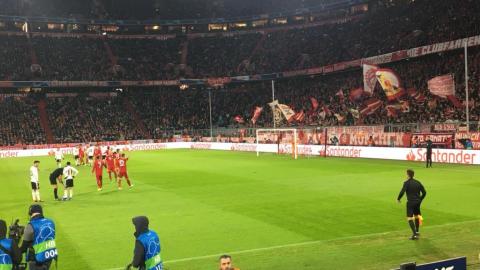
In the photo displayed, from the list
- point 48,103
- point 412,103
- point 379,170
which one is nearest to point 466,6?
point 412,103

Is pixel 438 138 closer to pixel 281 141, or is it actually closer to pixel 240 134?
pixel 281 141

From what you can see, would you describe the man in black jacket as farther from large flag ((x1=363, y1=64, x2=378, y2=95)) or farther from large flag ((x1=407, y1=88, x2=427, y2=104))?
large flag ((x1=407, y1=88, x2=427, y2=104))

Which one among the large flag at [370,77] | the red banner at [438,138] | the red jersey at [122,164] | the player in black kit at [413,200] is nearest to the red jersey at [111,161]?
the red jersey at [122,164]

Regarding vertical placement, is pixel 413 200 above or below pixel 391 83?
below

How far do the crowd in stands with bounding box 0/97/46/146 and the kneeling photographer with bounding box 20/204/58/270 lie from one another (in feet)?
199

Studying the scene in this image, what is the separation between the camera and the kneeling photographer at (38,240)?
28.6 ft

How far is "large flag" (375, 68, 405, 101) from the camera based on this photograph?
34.8 metres

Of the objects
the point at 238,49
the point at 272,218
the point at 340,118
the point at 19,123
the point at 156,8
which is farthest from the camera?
the point at 156,8

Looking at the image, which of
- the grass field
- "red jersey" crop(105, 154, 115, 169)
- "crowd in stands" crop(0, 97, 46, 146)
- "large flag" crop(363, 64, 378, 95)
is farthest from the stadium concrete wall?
"red jersey" crop(105, 154, 115, 169)

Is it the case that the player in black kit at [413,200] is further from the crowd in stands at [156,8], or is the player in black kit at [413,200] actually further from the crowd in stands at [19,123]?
the crowd in stands at [156,8]

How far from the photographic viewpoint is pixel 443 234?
13.5 m

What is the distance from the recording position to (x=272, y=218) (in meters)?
16.5

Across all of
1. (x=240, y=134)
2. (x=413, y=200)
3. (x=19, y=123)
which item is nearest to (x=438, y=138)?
(x=413, y=200)

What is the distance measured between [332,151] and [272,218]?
1073 inches
